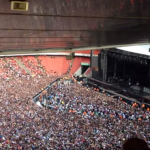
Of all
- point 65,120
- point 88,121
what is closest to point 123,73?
point 88,121

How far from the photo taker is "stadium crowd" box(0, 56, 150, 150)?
321 inches

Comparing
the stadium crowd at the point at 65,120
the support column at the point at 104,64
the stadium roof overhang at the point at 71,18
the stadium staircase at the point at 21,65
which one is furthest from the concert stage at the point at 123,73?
the stadium roof overhang at the point at 71,18

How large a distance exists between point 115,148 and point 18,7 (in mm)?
6807

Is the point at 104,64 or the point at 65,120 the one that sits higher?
the point at 104,64

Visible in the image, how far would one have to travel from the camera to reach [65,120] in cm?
1002

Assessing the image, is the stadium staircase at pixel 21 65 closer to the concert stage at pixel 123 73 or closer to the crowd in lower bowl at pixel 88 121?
the crowd in lower bowl at pixel 88 121

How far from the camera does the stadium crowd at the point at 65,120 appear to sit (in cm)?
815

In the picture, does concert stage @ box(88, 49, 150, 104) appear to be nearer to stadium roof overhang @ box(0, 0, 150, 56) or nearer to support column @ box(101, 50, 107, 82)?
support column @ box(101, 50, 107, 82)

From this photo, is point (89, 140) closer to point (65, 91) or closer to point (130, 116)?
point (130, 116)

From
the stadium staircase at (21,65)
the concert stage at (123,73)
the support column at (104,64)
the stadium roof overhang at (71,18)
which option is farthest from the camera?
the stadium staircase at (21,65)

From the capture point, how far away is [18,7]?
5.50 ft

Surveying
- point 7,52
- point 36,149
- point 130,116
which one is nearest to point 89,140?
point 36,149

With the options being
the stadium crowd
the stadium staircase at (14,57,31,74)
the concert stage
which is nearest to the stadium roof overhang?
the stadium crowd

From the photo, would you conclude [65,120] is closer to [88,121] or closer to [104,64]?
[88,121]
